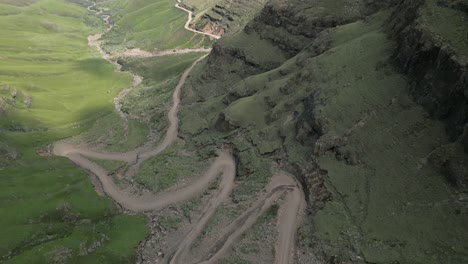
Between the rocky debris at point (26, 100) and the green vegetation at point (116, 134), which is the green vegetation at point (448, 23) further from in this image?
the rocky debris at point (26, 100)

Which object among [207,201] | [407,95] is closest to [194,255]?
[207,201]

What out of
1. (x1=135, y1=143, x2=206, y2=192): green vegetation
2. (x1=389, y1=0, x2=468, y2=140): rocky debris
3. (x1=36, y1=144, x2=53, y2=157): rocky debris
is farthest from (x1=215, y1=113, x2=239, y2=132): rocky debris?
(x1=36, y1=144, x2=53, y2=157): rocky debris

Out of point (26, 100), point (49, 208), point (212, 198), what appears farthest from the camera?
point (26, 100)

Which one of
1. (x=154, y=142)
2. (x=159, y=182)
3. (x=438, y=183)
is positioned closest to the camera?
(x=438, y=183)

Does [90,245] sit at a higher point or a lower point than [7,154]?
higher

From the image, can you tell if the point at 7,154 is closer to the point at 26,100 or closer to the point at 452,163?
the point at 26,100

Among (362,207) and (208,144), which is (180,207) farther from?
(362,207)

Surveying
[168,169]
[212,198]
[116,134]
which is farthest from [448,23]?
[116,134]
